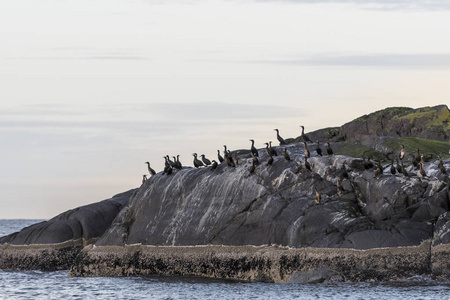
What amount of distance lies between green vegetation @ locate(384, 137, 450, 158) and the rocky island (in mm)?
772

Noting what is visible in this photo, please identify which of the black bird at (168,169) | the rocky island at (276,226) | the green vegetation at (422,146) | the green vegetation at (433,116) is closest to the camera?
the rocky island at (276,226)

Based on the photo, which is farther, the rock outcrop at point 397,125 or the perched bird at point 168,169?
the rock outcrop at point 397,125

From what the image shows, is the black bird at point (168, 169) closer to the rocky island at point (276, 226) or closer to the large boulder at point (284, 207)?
the rocky island at point (276, 226)

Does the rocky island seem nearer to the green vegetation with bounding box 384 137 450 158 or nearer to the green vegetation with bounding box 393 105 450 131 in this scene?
the green vegetation with bounding box 384 137 450 158

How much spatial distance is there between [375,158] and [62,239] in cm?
2224

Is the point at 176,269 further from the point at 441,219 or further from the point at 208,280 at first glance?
the point at 441,219

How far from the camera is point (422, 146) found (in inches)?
2270

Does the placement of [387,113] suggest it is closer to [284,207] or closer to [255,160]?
[255,160]

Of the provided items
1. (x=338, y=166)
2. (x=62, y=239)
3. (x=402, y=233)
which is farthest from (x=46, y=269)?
(x=402, y=233)

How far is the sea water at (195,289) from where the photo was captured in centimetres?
3522

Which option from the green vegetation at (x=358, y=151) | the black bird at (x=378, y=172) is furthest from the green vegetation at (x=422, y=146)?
the black bird at (x=378, y=172)

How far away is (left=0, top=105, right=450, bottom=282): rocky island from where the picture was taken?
38.4 metres

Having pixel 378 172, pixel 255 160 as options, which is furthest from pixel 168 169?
pixel 378 172

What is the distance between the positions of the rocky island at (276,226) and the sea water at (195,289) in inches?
41.8
